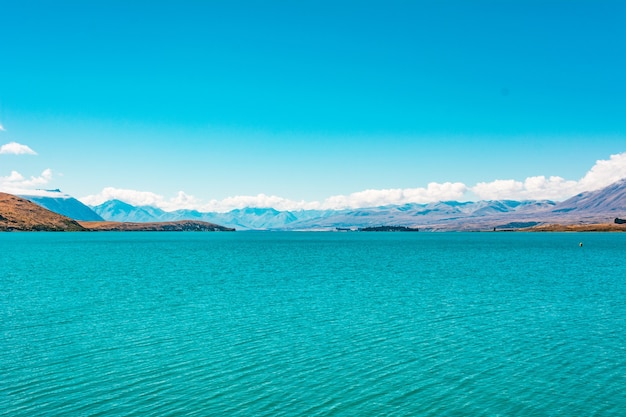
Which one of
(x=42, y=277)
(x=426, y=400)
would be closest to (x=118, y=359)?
(x=426, y=400)

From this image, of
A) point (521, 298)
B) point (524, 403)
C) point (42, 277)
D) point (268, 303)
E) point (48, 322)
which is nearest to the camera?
point (524, 403)

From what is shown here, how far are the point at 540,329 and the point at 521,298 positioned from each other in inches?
809

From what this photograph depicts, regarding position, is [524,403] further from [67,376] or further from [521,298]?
[521,298]

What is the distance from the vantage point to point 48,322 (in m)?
47.6

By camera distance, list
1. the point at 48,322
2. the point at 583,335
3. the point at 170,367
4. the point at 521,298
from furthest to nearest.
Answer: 1. the point at 521,298
2. the point at 48,322
3. the point at 583,335
4. the point at 170,367

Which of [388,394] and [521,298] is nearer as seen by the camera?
[388,394]

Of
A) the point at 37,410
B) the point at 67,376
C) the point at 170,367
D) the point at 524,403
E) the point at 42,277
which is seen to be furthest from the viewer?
the point at 42,277

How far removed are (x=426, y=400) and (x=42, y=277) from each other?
3198 inches

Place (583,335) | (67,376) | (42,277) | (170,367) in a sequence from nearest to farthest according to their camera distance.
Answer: (67,376) < (170,367) < (583,335) < (42,277)

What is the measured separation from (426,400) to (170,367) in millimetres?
17445

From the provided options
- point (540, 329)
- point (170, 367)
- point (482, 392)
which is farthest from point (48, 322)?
point (540, 329)

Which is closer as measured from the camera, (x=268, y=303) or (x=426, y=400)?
(x=426, y=400)

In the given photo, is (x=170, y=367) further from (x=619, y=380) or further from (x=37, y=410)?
(x=619, y=380)

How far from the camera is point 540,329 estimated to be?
45.9m
